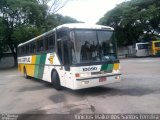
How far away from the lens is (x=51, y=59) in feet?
39.9

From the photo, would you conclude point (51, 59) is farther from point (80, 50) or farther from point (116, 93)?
point (116, 93)

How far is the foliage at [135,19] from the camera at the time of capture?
39375 mm

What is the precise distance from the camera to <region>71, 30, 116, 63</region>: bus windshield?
9.63 meters

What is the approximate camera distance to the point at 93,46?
392 inches

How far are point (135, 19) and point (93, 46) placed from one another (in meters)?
32.8

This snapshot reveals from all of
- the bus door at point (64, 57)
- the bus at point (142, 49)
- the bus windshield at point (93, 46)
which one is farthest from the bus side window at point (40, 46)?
the bus at point (142, 49)

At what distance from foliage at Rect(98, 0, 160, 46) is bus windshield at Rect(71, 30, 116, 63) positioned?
99.9 feet

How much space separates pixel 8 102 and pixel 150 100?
5.50 meters

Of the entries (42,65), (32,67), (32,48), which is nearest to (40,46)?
(42,65)

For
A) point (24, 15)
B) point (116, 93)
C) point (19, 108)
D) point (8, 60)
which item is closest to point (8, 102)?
point (19, 108)

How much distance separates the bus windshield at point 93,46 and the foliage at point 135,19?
30.4 meters

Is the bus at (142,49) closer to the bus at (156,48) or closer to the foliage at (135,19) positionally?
the bus at (156,48)

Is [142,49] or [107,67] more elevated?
[142,49]

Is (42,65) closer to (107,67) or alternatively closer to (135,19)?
(107,67)
